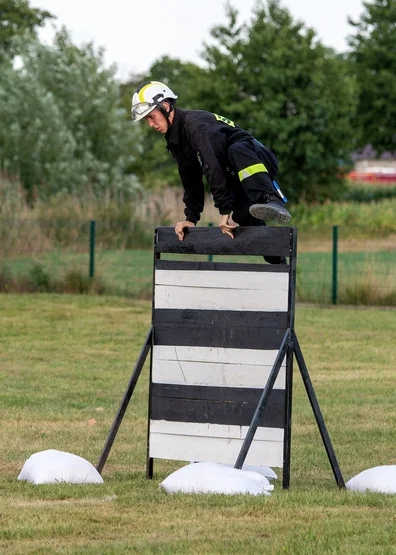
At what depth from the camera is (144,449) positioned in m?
9.60

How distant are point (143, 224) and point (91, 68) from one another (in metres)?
18.1

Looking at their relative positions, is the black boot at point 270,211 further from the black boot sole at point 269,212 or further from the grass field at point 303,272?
the grass field at point 303,272

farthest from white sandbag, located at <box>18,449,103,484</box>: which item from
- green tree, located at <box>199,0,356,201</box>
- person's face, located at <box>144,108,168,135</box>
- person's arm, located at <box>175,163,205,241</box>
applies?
green tree, located at <box>199,0,356,201</box>

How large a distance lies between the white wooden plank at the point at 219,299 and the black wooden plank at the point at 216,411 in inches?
22.4

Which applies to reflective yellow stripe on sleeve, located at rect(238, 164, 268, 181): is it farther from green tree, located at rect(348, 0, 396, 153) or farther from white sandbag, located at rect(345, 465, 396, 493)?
green tree, located at rect(348, 0, 396, 153)

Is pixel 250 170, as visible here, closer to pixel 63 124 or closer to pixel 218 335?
pixel 218 335

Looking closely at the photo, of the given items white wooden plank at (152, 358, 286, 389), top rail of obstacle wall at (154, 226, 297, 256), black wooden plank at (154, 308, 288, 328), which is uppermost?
top rail of obstacle wall at (154, 226, 297, 256)

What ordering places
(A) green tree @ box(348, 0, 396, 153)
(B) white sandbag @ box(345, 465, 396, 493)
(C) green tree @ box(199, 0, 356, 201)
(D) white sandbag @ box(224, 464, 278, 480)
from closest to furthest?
1. (B) white sandbag @ box(345, 465, 396, 493)
2. (D) white sandbag @ box(224, 464, 278, 480)
3. (C) green tree @ box(199, 0, 356, 201)
4. (A) green tree @ box(348, 0, 396, 153)

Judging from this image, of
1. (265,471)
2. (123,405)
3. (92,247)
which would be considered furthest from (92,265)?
(265,471)

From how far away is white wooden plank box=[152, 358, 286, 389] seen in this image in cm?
773

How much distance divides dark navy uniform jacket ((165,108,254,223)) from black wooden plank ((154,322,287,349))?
0.76m

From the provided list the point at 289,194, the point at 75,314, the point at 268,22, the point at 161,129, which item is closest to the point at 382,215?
the point at 289,194

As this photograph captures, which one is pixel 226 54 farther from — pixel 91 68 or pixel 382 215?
pixel 382 215

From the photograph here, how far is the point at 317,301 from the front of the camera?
74.6 ft
